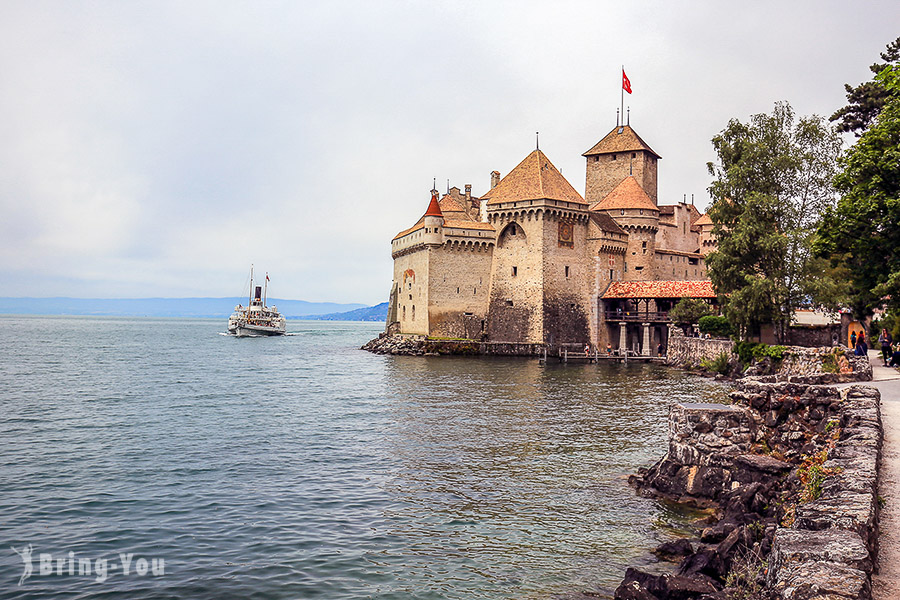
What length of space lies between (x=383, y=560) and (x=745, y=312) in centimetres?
2587

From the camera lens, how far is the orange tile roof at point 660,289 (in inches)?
1975

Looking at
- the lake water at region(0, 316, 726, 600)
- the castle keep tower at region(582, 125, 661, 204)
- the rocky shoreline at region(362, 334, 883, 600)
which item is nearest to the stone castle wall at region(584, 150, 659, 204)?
the castle keep tower at region(582, 125, 661, 204)

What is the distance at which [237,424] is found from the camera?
74.8 ft

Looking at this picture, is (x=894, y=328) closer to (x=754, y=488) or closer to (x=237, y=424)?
(x=754, y=488)

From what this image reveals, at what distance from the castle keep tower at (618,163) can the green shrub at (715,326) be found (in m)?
23.7

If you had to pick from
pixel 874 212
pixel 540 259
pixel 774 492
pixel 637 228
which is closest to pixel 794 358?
pixel 874 212

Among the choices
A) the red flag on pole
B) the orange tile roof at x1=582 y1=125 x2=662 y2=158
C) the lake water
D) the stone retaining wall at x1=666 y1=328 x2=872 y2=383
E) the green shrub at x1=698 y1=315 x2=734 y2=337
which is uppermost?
the red flag on pole

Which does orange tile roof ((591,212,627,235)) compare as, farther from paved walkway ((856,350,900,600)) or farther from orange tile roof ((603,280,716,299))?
paved walkway ((856,350,900,600))

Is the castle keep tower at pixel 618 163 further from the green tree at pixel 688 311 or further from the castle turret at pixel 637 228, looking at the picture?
the green tree at pixel 688 311

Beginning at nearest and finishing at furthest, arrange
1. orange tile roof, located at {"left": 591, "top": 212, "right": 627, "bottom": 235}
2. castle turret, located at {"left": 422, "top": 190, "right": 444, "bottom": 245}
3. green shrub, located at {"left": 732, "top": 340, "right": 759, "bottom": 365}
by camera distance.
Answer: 1. green shrub, located at {"left": 732, "top": 340, "right": 759, "bottom": 365}
2. orange tile roof, located at {"left": 591, "top": 212, "right": 627, "bottom": 235}
3. castle turret, located at {"left": 422, "top": 190, "right": 444, "bottom": 245}

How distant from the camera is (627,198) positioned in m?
60.5

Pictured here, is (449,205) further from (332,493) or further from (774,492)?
(774,492)

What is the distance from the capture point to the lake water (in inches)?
380

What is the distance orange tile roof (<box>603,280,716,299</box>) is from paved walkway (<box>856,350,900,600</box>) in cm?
3683
